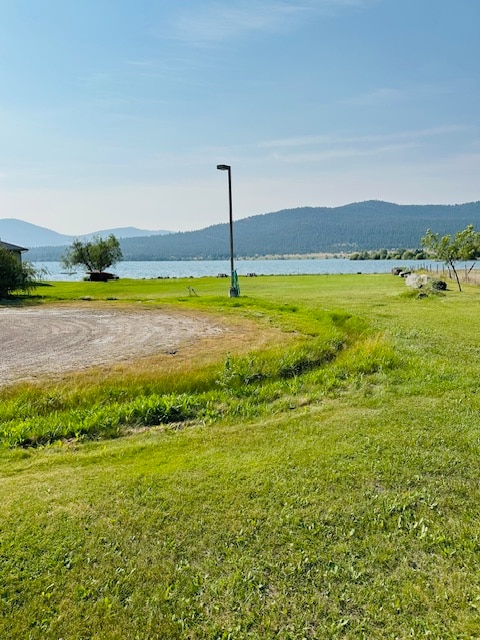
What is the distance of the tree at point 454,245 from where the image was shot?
1241 inches

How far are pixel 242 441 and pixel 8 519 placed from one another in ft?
8.96

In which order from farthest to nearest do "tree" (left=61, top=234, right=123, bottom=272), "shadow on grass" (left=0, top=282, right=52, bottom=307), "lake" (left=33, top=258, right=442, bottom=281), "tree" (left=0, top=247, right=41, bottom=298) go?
"tree" (left=61, top=234, right=123, bottom=272)
"lake" (left=33, top=258, right=442, bottom=281)
"tree" (left=0, top=247, right=41, bottom=298)
"shadow on grass" (left=0, top=282, right=52, bottom=307)

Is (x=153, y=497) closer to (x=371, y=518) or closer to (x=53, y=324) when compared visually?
(x=371, y=518)

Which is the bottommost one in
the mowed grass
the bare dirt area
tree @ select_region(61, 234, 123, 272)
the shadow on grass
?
the mowed grass

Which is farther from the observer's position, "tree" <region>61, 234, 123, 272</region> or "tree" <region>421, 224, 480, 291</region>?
"tree" <region>61, 234, 123, 272</region>

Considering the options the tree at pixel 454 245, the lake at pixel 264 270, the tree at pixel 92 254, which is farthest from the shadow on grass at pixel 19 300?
the tree at pixel 92 254

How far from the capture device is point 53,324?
14461 mm

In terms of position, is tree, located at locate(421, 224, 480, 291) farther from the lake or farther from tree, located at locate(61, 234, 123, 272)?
tree, located at locate(61, 234, 123, 272)

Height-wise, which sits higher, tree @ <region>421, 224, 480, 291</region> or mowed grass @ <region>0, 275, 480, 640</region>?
tree @ <region>421, 224, 480, 291</region>

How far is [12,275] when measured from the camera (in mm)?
25375

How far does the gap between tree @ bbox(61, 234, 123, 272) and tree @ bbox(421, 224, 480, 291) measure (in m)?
50.7

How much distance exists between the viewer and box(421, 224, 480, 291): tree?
31531mm

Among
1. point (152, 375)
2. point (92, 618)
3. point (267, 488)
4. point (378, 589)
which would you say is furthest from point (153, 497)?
point (152, 375)

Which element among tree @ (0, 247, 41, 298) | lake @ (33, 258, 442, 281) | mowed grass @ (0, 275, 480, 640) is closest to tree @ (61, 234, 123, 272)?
lake @ (33, 258, 442, 281)
